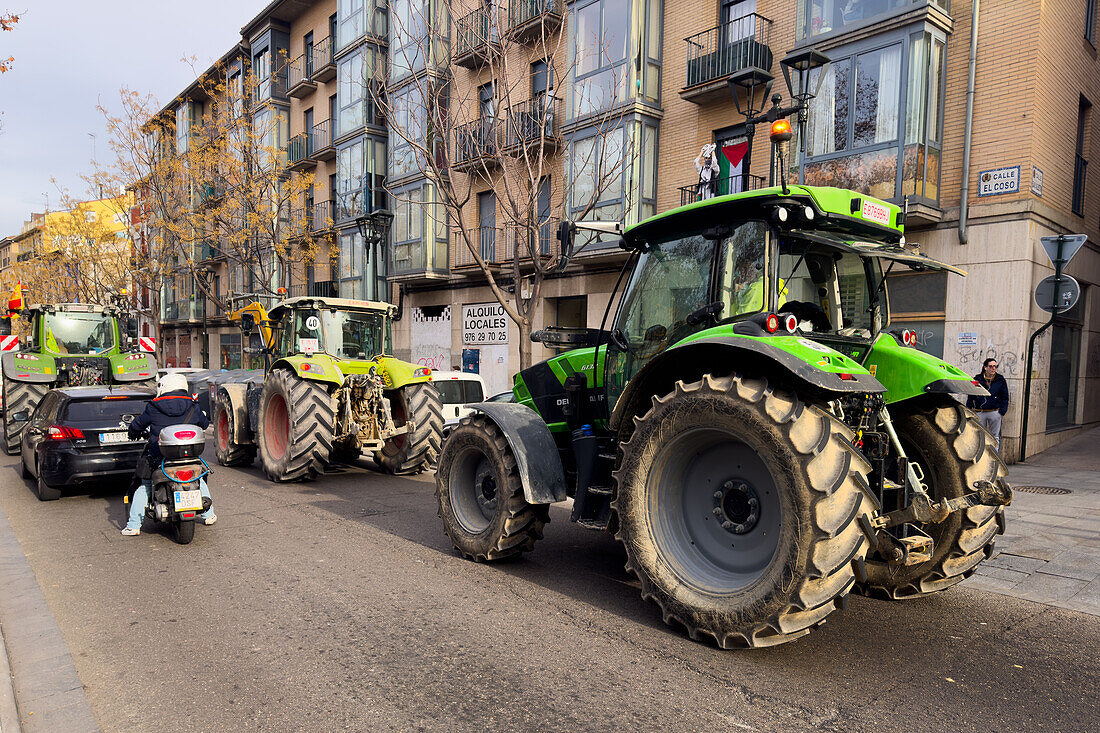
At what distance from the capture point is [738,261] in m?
4.61

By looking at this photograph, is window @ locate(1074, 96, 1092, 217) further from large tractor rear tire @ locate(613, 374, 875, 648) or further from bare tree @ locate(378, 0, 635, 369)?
large tractor rear tire @ locate(613, 374, 875, 648)

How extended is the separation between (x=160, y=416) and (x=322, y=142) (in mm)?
26030

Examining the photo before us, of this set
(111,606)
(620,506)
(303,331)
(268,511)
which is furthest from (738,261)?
(303,331)

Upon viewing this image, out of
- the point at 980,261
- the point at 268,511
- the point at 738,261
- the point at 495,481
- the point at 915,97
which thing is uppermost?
the point at 915,97

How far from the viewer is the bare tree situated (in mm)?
15203

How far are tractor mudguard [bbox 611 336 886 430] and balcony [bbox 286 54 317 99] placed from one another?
99.9 ft

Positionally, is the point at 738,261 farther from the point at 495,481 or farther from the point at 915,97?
the point at 915,97

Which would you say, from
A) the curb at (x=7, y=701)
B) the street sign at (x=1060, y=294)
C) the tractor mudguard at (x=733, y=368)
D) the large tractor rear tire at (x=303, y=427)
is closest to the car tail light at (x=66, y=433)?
the large tractor rear tire at (x=303, y=427)

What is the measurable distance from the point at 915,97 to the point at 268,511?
40.1ft

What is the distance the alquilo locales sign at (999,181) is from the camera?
11.7m

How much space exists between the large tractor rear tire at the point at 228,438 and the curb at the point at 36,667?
5671 mm

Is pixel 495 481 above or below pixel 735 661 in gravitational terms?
above

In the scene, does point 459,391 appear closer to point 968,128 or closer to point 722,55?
point 722,55

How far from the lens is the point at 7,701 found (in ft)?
11.6
